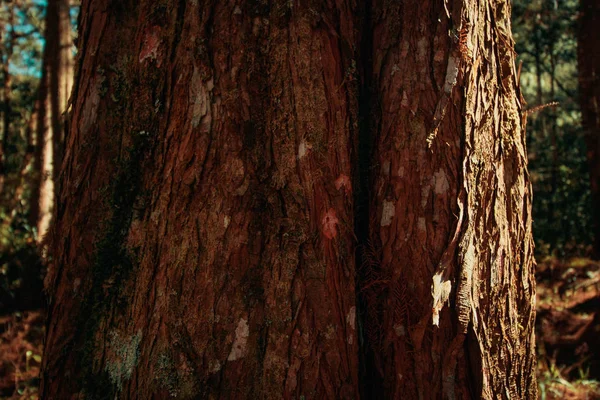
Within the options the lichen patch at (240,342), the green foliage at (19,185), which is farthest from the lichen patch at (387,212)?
the green foliage at (19,185)

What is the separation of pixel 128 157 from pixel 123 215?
21 centimetres

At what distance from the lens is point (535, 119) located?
14.7 metres

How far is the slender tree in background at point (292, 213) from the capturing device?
1.82 m

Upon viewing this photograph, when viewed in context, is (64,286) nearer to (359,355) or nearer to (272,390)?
(272,390)

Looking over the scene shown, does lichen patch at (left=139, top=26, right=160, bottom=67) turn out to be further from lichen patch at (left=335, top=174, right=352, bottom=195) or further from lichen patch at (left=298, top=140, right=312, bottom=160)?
lichen patch at (left=335, top=174, right=352, bottom=195)

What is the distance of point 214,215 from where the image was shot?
6.05ft

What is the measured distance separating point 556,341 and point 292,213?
4.92 m

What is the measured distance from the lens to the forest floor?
15.1ft

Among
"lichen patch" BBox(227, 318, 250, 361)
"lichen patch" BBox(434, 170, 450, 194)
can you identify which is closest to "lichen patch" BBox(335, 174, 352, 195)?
"lichen patch" BBox(434, 170, 450, 194)

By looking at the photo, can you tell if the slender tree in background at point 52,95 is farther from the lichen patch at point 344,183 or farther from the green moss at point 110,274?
the lichen patch at point 344,183

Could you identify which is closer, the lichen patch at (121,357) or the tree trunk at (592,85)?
the lichen patch at (121,357)

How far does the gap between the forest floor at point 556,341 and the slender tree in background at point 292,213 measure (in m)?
2.98

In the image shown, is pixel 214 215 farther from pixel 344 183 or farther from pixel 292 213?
pixel 344 183

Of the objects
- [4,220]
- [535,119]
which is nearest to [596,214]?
[535,119]
